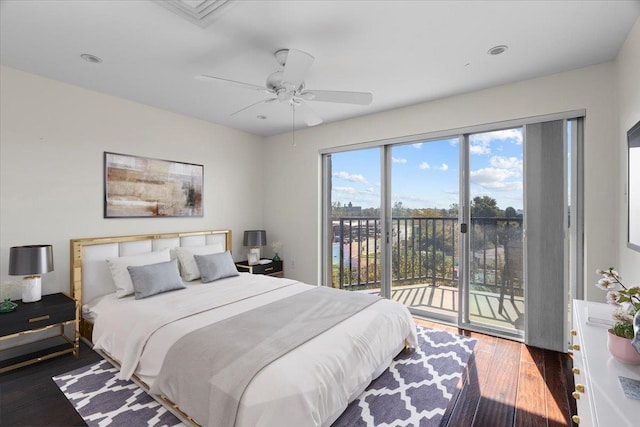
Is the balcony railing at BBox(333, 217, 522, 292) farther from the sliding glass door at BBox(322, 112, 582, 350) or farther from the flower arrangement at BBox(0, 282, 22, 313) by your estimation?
the flower arrangement at BBox(0, 282, 22, 313)

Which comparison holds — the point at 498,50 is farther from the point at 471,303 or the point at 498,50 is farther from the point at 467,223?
the point at 471,303

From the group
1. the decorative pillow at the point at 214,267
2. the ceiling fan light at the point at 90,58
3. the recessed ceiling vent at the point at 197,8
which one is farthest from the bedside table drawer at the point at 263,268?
the recessed ceiling vent at the point at 197,8

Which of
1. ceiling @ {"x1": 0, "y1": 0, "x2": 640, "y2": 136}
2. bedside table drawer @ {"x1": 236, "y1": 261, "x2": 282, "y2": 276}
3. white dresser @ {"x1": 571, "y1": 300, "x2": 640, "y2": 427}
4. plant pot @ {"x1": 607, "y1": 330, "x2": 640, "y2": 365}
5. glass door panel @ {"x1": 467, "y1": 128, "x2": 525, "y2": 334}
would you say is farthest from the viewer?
bedside table drawer @ {"x1": 236, "y1": 261, "x2": 282, "y2": 276}

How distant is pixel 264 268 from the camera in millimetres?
4641

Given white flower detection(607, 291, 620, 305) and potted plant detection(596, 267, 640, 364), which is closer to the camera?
potted plant detection(596, 267, 640, 364)

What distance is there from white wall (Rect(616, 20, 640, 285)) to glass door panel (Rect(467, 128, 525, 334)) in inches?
31.3

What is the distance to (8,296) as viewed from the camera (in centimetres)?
262

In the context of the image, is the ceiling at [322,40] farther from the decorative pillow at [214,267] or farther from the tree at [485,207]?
the decorative pillow at [214,267]

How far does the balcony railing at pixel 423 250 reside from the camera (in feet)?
10.9

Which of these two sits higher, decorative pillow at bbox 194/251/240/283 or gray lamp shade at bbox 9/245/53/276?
gray lamp shade at bbox 9/245/53/276

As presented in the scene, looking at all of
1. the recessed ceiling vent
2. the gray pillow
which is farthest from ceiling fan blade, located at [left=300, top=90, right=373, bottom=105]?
the gray pillow

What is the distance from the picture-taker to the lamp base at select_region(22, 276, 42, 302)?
2.69 metres

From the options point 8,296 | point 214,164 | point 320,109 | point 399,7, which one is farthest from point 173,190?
point 399,7

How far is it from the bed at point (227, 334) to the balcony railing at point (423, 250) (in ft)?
4.14
